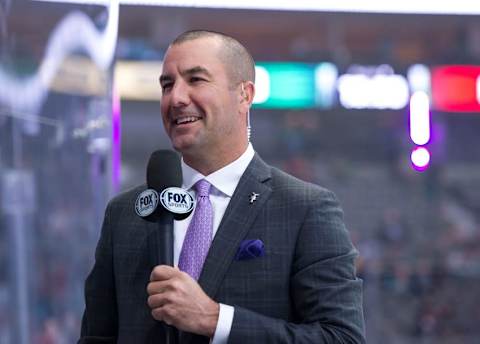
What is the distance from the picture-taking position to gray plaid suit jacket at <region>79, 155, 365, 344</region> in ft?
5.38

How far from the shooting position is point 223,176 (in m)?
1.81

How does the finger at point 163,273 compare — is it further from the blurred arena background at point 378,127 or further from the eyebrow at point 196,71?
the blurred arena background at point 378,127

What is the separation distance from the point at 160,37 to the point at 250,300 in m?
12.6

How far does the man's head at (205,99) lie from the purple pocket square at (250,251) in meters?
0.18

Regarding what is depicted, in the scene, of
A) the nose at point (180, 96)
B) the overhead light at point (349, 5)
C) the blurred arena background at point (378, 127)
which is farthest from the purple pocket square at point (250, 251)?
the blurred arena background at point (378, 127)

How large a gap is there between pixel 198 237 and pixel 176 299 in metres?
0.25

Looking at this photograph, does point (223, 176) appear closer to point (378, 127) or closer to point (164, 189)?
point (164, 189)

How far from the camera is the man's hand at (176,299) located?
4.94 feet

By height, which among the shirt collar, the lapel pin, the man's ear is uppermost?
the man's ear

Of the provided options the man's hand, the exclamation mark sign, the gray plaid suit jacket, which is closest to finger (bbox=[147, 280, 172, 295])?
the man's hand

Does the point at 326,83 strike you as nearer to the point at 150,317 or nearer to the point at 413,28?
the point at 413,28

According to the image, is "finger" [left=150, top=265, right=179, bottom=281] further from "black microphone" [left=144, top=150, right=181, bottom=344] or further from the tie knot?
the tie knot

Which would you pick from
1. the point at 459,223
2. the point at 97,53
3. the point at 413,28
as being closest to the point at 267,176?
the point at 97,53

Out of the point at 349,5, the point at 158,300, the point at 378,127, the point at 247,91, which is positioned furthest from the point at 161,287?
the point at 378,127
